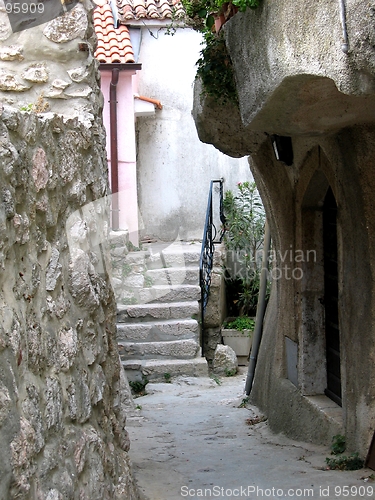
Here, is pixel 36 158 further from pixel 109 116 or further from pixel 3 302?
pixel 109 116

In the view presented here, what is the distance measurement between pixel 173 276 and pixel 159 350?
162cm

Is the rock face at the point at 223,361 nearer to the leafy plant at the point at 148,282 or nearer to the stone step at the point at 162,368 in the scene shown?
the stone step at the point at 162,368

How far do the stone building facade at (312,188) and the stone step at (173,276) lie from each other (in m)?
2.91

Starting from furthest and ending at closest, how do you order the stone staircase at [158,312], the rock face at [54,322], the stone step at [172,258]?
the stone step at [172,258]
the stone staircase at [158,312]
the rock face at [54,322]

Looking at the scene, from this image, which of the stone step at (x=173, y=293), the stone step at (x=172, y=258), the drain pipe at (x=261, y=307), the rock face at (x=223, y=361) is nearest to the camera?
the drain pipe at (x=261, y=307)

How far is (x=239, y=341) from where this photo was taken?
11.1 m

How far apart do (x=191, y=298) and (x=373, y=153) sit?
6.45 meters

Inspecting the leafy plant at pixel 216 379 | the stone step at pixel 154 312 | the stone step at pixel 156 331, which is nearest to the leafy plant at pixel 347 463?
the leafy plant at pixel 216 379

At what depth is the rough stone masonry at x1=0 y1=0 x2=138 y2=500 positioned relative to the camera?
2.36 meters

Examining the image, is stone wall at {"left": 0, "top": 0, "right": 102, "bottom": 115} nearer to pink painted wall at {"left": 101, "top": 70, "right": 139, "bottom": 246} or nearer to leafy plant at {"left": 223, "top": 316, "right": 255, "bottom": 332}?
leafy plant at {"left": 223, "top": 316, "right": 255, "bottom": 332}

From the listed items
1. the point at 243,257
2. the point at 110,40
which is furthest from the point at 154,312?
the point at 110,40

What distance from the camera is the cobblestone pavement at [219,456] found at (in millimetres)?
4723

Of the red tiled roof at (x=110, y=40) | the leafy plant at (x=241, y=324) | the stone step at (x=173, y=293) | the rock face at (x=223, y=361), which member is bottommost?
the rock face at (x=223, y=361)

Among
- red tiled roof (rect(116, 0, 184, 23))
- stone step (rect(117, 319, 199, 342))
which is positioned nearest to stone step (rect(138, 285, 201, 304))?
stone step (rect(117, 319, 199, 342))
